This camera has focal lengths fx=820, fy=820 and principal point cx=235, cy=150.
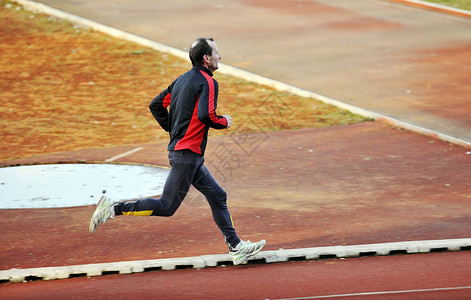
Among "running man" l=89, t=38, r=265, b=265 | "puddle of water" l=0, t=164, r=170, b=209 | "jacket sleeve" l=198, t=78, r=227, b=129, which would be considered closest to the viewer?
"jacket sleeve" l=198, t=78, r=227, b=129

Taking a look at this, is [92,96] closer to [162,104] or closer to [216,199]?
[162,104]

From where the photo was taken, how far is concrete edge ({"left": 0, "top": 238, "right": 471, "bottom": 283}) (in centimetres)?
710

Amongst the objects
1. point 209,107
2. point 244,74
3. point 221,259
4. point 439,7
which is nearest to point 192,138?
point 209,107

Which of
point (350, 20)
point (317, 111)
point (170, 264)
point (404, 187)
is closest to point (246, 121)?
point (317, 111)

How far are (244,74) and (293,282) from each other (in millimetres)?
8544

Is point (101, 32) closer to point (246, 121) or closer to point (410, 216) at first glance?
point (246, 121)

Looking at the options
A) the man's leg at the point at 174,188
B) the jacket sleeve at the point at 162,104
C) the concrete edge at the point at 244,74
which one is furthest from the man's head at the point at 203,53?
the concrete edge at the point at 244,74

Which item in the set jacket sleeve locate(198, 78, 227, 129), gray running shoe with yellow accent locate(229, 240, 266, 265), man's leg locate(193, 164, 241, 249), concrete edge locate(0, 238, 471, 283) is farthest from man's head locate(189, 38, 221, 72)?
concrete edge locate(0, 238, 471, 283)

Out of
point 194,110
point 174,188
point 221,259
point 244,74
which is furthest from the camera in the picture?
point 244,74

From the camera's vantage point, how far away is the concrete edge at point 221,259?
7.10 m

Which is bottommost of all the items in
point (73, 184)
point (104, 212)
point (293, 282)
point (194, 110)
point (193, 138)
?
point (293, 282)

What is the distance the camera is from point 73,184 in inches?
393

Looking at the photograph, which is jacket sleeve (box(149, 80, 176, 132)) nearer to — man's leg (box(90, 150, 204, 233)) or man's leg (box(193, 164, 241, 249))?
man's leg (box(90, 150, 204, 233))

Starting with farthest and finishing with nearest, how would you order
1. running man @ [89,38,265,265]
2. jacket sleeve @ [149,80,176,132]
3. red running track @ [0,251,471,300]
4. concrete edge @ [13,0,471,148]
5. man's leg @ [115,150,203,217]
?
1. concrete edge @ [13,0,471,148]
2. jacket sleeve @ [149,80,176,132]
3. man's leg @ [115,150,203,217]
4. running man @ [89,38,265,265]
5. red running track @ [0,251,471,300]
